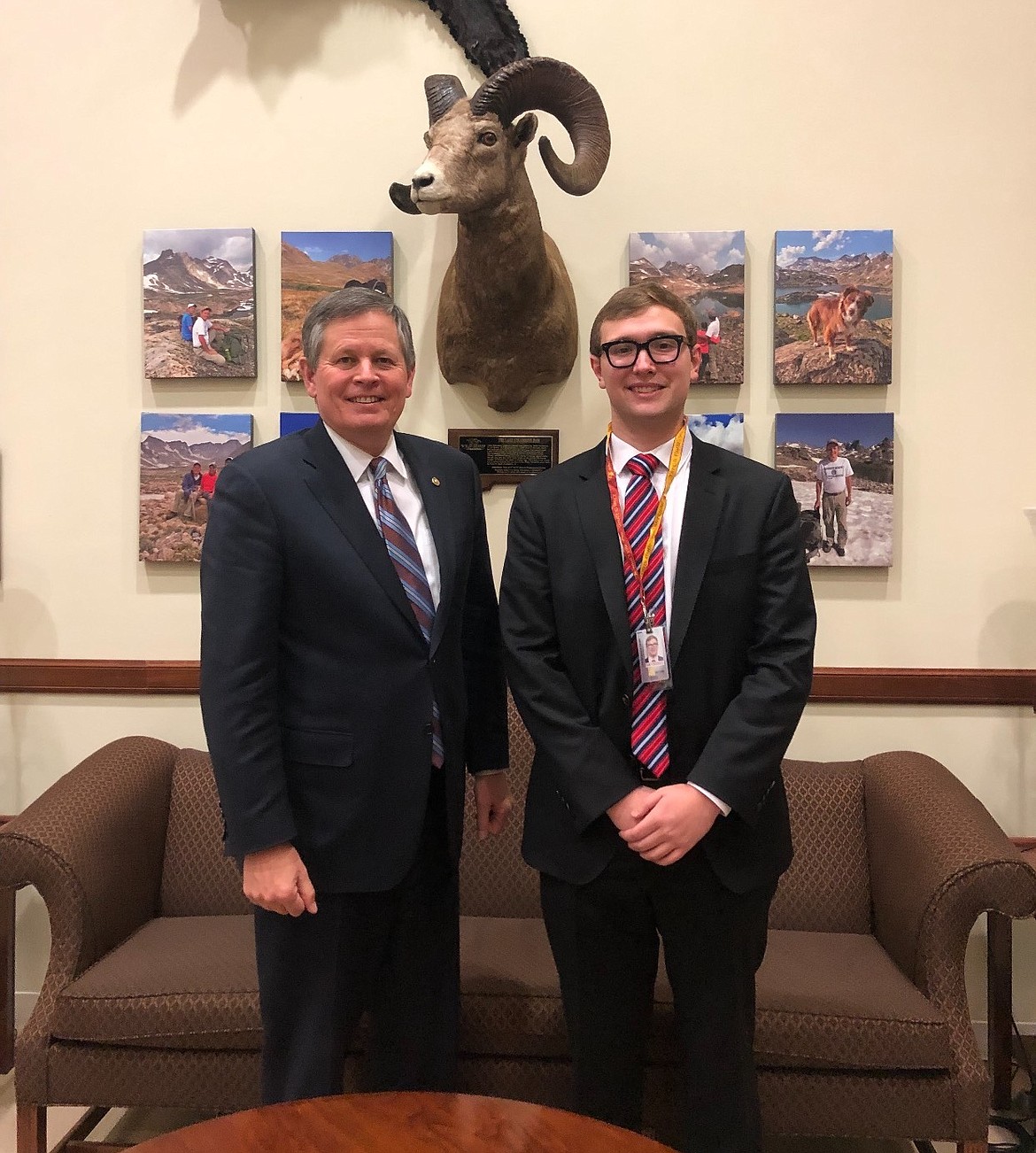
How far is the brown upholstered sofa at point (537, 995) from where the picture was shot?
1.90 metres

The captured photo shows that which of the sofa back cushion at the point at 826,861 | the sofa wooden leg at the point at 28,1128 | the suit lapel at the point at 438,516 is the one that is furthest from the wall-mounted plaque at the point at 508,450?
the sofa wooden leg at the point at 28,1128

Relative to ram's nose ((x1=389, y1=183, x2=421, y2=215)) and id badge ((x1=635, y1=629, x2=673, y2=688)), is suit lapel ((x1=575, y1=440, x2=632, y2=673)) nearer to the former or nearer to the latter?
id badge ((x1=635, y1=629, x2=673, y2=688))

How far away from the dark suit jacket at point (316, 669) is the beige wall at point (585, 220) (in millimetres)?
1211

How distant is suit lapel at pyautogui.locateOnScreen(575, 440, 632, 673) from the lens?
156 centimetres

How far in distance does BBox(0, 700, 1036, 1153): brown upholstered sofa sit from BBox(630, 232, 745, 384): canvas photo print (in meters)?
1.29

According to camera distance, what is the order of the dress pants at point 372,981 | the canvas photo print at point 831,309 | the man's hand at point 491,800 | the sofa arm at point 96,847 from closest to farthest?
the dress pants at point 372,981, the man's hand at point 491,800, the sofa arm at point 96,847, the canvas photo print at point 831,309

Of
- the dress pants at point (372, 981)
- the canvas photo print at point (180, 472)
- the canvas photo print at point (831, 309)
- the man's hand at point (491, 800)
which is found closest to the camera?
the dress pants at point (372, 981)

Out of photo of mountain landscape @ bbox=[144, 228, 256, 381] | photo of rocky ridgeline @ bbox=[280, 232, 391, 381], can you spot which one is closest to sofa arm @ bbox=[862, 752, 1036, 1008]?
photo of rocky ridgeline @ bbox=[280, 232, 391, 381]

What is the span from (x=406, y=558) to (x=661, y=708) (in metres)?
0.53

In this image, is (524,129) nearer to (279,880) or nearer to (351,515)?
(351,515)

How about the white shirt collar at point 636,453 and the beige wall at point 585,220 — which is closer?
the white shirt collar at point 636,453

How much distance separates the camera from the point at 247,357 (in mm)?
2719

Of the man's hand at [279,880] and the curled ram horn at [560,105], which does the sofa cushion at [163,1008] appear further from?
the curled ram horn at [560,105]

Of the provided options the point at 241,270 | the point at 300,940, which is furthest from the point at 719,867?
the point at 241,270
